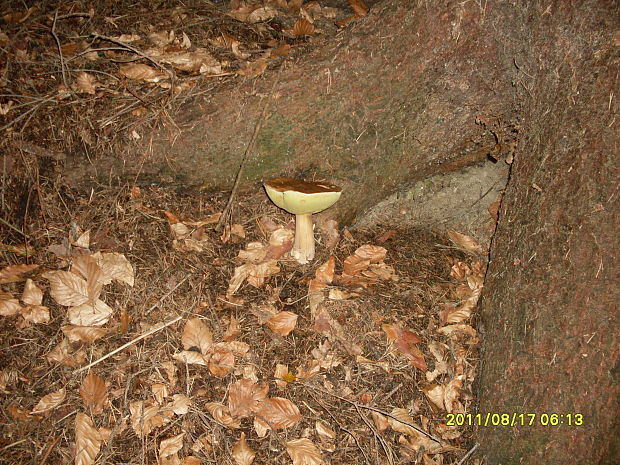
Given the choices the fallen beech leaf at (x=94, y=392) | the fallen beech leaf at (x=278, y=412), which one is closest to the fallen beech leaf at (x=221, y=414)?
the fallen beech leaf at (x=278, y=412)

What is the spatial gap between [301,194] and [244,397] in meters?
1.19

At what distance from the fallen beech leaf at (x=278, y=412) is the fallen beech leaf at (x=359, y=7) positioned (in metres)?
3.45

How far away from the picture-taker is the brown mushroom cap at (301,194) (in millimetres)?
2326

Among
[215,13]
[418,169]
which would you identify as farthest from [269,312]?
[215,13]

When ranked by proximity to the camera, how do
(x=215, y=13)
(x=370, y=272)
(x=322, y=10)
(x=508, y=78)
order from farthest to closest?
(x=322, y=10)
(x=215, y=13)
(x=370, y=272)
(x=508, y=78)

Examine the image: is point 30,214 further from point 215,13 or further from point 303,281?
point 215,13

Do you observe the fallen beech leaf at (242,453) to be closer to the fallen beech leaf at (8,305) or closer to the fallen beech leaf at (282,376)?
the fallen beech leaf at (282,376)

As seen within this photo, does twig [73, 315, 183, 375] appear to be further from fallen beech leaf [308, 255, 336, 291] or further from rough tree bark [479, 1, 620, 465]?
rough tree bark [479, 1, 620, 465]

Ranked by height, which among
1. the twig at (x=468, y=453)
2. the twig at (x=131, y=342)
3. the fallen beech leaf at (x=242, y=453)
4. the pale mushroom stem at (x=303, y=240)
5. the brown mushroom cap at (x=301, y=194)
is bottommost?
the twig at (x=468, y=453)

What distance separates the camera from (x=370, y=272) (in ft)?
9.59

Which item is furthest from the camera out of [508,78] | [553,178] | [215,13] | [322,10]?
[322,10]

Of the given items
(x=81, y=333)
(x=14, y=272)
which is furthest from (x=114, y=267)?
(x=14, y=272)

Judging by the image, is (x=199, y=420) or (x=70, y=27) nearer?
(x=199, y=420)

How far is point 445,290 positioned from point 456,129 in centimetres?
116
